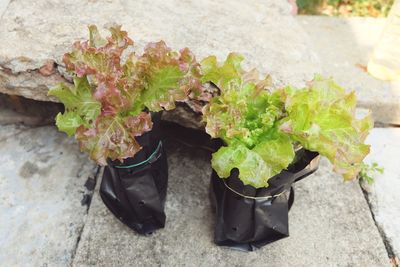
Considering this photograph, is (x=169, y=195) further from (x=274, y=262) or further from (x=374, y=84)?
(x=374, y=84)

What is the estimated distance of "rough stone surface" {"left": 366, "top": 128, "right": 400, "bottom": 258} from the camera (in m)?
1.93

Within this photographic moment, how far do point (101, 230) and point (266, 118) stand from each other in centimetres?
88

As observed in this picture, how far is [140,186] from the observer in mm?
1740

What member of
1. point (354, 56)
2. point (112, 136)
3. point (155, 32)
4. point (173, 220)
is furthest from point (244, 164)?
point (354, 56)

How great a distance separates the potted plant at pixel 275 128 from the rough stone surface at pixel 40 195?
780 mm

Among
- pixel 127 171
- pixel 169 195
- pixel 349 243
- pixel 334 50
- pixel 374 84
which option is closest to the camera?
pixel 127 171

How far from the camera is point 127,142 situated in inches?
57.4

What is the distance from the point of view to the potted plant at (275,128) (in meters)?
1.43

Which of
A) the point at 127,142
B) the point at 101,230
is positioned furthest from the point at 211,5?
the point at 101,230

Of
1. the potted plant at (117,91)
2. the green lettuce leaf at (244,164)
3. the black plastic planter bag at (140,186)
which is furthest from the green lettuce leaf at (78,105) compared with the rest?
the green lettuce leaf at (244,164)

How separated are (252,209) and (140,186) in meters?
0.45

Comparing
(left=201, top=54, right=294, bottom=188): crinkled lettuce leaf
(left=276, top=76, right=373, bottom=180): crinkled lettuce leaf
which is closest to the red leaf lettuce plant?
(left=201, top=54, right=294, bottom=188): crinkled lettuce leaf

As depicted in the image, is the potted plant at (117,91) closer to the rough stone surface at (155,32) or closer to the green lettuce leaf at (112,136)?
the green lettuce leaf at (112,136)

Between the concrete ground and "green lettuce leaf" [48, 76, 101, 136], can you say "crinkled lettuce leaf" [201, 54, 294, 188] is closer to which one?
"green lettuce leaf" [48, 76, 101, 136]
